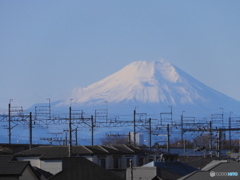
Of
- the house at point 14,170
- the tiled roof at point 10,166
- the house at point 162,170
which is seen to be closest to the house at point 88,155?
the house at point 162,170

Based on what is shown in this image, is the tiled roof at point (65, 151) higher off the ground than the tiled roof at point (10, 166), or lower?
lower

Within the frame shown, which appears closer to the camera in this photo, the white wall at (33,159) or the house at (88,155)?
the house at (88,155)

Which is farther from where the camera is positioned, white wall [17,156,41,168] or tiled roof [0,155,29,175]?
white wall [17,156,41,168]

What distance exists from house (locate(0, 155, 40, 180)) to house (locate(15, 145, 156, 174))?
2063cm

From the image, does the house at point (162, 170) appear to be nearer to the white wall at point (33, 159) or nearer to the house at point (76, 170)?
the house at point (76, 170)

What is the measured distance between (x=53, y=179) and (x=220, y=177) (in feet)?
36.7

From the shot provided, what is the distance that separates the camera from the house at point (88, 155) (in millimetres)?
72188

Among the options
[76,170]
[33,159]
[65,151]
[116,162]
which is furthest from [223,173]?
[116,162]

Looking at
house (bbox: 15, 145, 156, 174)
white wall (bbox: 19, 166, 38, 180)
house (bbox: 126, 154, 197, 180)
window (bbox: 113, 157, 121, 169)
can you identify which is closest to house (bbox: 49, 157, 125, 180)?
house (bbox: 126, 154, 197, 180)

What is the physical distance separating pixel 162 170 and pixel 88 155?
22792mm

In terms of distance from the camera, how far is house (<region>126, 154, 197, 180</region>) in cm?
4922

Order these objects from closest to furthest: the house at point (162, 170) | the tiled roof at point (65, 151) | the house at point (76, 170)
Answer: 1. the house at point (76, 170)
2. the house at point (162, 170)
3. the tiled roof at point (65, 151)

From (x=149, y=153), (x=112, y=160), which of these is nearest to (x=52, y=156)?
(x=112, y=160)

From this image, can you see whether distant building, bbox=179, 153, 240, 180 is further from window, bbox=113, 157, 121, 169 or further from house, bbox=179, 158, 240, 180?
window, bbox=113, 157, 121, 169
